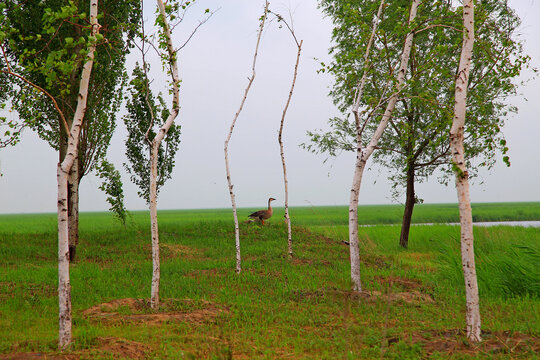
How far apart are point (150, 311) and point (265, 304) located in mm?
2902

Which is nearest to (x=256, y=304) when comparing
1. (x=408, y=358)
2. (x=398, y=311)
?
(x=398, y=311)

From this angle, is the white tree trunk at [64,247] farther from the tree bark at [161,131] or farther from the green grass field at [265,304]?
the tree bark at [161,131]

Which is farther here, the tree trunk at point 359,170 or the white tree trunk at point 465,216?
the tree trunk at point 359,170

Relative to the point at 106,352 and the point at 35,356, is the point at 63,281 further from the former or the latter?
the point at 106,352

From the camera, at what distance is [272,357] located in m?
7.20

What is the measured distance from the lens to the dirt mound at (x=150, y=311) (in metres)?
9.32

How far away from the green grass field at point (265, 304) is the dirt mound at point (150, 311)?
→ 4 centimetres

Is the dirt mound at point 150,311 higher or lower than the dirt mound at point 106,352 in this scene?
lower

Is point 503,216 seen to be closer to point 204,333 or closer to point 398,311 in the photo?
point 398,311

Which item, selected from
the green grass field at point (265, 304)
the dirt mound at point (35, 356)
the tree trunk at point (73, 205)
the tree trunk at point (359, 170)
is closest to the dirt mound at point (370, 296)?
the green grass field at point (265, 304)

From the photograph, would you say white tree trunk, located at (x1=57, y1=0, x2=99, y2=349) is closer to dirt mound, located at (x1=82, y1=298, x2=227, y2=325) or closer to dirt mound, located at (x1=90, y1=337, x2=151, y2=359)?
dirt mound, located at (x1=90, y1=337, x2=151, y2=359)

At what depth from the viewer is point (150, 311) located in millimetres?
10133

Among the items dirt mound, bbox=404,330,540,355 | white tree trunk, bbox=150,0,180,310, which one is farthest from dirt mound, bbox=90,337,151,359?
dirt mound, bbox=404,330,540,355

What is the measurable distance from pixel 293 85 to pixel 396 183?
384 inches
